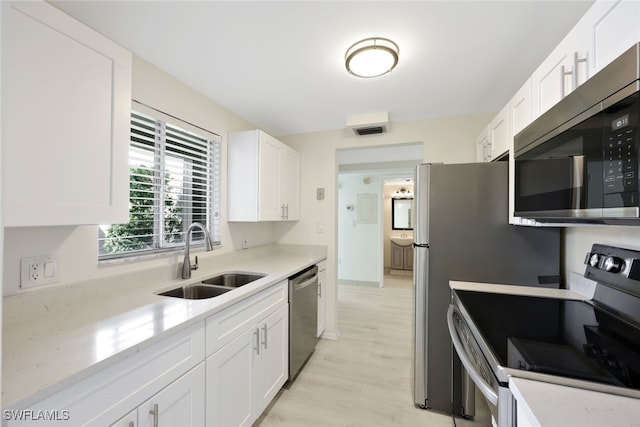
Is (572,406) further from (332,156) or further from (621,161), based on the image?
(332,156)

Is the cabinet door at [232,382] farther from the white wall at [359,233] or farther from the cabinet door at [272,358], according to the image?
the white wall at [359,233]

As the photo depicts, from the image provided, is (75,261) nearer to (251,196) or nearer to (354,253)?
(251,196)

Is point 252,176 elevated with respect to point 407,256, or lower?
elevated

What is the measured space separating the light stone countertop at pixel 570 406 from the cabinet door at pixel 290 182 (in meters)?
2.31

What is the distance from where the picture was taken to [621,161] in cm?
71

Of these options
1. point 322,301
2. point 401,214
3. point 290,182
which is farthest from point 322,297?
point 401,214

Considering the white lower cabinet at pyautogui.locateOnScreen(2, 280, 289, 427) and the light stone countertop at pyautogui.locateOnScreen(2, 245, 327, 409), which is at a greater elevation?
the light stone countertop at pyautogui.locateOnScreen(2, 245, 327, 409)

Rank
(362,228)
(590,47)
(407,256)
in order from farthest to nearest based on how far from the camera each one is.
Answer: (407,256) < (362,228) < (590,47)

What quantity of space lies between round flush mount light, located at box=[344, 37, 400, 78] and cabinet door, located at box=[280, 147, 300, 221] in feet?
4.22

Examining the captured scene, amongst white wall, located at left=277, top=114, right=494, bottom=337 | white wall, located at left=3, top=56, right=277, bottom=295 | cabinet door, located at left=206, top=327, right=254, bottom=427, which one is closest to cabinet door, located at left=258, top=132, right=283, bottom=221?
white wall, located at left=3, top=56, right=277, bottom=295

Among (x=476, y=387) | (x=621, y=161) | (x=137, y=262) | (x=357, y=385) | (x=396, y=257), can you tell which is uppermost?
(x=621, y=161)

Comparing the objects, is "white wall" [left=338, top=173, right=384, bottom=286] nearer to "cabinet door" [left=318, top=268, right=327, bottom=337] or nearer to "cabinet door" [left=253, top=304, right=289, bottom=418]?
"cabinet door" [left=318, top=268, right=327, bottom=337]

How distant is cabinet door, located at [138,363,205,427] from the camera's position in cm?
97

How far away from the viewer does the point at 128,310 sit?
1.23 m
